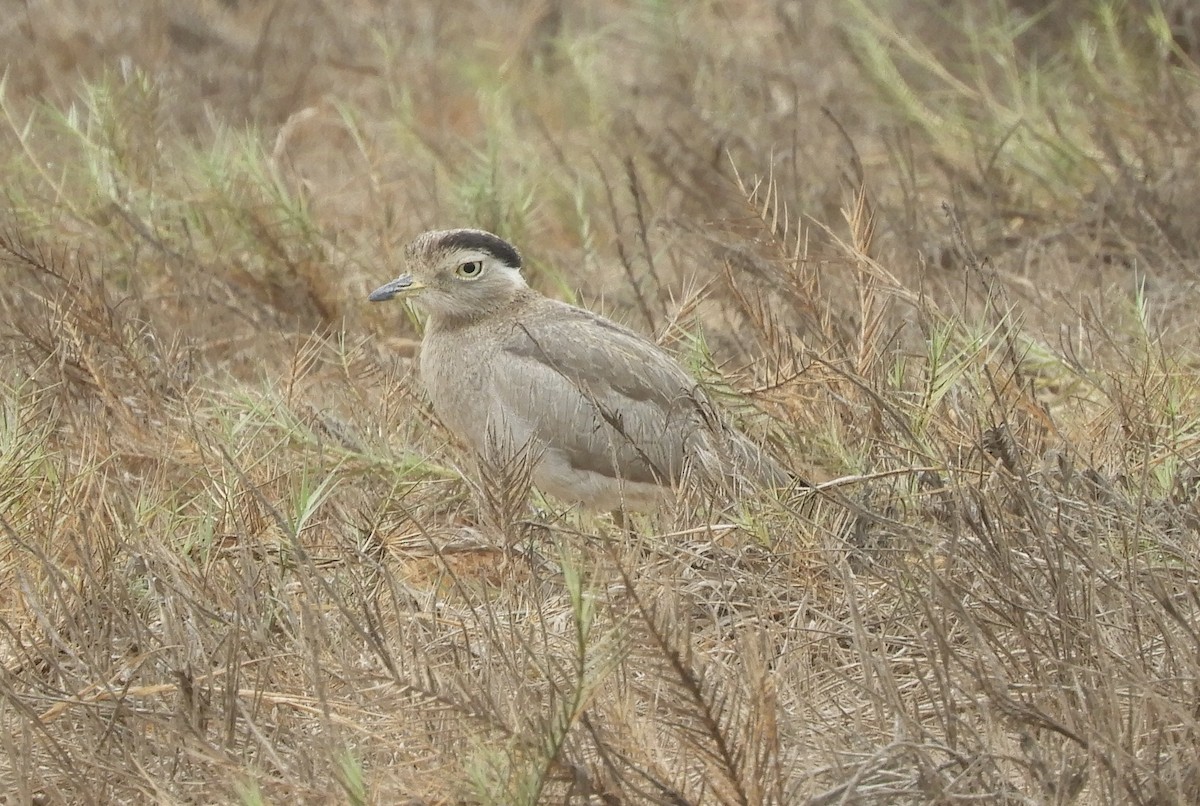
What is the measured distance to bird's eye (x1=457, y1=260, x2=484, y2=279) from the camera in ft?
17.8

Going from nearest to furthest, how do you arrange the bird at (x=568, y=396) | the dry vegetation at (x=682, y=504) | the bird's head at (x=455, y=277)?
the dry vegetation at (x=682, y=504) → the bird at (x=568, y=396) → the bird's head at (x=455, y=277)

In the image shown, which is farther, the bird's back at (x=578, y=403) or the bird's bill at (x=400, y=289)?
the bird's bill at (x=400, y=289)

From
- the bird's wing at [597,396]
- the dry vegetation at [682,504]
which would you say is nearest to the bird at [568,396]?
the bird's wing at [597,396]

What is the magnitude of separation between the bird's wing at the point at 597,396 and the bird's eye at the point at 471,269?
0.39m

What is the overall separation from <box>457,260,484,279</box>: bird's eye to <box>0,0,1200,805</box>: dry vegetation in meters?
0.43

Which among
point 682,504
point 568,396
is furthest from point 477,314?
point 682,504

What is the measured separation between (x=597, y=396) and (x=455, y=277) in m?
0.71

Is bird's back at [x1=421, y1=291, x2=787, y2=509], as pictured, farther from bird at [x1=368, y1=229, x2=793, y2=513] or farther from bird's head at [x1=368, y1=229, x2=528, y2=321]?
bird's head at [x1=368, y1=229, x2=528, y2=321]

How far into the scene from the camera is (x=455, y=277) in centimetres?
541

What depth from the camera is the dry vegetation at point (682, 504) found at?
126 inches

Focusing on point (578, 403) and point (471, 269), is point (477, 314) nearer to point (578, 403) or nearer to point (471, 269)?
point (471, 269)

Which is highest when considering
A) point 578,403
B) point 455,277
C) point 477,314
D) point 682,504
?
point 455,277

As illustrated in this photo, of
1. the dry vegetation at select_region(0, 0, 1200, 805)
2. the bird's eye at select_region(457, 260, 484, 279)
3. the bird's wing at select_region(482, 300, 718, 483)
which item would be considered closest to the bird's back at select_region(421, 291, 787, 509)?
the bird's wing at select_region(482, 300, 718, 483)

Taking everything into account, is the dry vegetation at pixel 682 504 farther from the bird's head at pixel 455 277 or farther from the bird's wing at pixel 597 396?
the bird's head at pixel 455 277
